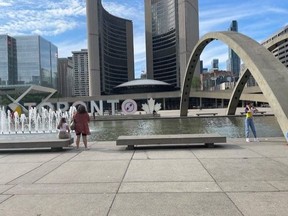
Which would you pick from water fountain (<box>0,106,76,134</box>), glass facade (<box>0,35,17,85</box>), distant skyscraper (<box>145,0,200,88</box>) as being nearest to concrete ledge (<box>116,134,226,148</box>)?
water fountain (<box>0,106,76,134</box>)

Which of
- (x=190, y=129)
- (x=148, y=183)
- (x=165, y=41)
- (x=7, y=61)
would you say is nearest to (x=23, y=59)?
(x=7, y=61)

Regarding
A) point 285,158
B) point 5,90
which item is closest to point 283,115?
point 285,158

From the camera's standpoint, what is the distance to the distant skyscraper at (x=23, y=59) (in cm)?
13225

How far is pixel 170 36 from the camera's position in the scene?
165 metres

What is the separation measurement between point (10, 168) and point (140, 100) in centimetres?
11837

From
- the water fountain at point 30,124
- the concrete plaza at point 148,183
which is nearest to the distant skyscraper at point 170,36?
the water fountain at point 30,124

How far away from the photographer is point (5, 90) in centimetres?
10462

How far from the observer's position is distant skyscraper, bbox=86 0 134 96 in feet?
499

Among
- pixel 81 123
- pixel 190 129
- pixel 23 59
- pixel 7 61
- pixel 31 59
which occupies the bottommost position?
pixel 190 129

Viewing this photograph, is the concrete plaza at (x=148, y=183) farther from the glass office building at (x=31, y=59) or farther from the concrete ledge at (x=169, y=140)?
the glass office building at (x=31, y=59)

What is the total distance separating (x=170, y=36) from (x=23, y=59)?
64.2 m

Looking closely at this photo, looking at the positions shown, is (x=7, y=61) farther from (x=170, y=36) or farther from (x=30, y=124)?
(x=30, y=124)

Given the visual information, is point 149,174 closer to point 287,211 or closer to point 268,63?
point 287,211

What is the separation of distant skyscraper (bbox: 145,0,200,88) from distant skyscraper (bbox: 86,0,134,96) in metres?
12.4
